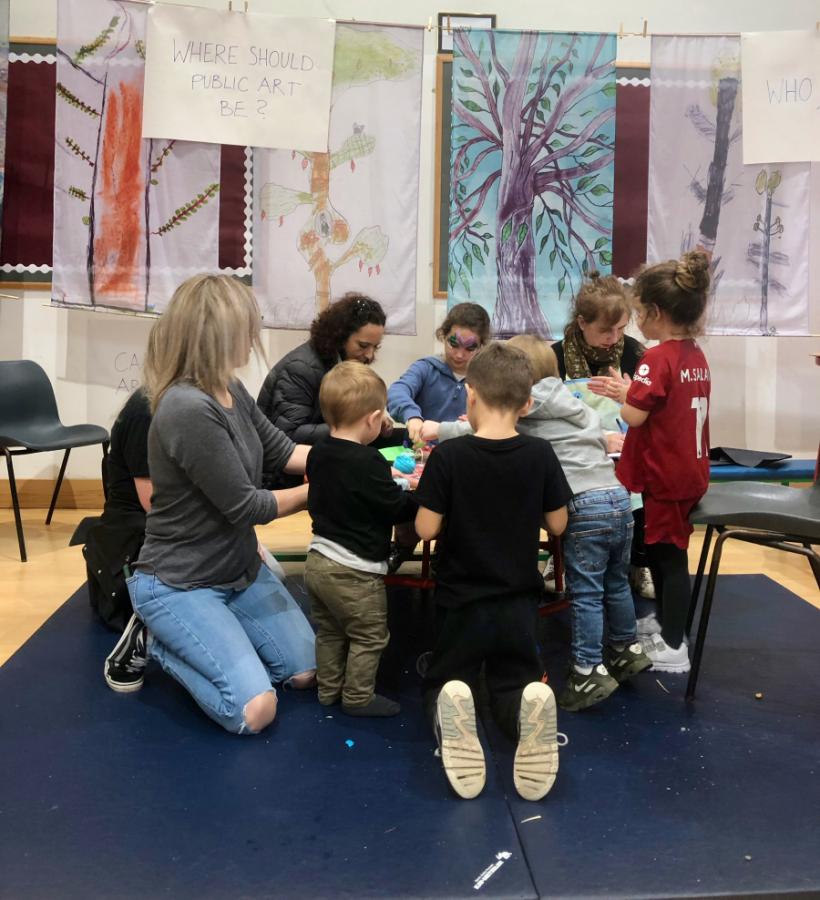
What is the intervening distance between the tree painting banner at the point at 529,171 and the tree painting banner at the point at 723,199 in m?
0.27

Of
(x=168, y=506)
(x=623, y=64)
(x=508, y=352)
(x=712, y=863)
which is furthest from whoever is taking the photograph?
(x=623, y=64)

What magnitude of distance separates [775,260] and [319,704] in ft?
10.7

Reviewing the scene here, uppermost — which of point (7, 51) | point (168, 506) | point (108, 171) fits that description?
point (7, 51)

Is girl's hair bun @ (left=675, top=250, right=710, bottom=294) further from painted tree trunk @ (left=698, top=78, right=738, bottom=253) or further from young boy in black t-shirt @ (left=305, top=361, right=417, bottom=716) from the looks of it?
painted tree trunk @ (left=698, top=78, right=738, bottom=253)

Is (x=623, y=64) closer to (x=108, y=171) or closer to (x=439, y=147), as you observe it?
(x=439, y=147)

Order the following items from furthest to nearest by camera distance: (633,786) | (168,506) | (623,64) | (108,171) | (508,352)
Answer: (623,64) → (108,171) → (168,506) → (508,352) → (633,786)

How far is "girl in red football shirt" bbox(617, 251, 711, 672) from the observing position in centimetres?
232

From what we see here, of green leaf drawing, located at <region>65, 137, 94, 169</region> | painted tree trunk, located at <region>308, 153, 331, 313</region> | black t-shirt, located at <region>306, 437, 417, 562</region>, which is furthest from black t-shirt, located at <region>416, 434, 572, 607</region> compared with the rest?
green leaf drawing, located at <region>65, 137, 94, 169</region>

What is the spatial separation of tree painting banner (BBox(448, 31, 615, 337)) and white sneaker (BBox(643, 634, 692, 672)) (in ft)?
6.83

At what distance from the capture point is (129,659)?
2.34 metres

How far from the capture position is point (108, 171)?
407 cm

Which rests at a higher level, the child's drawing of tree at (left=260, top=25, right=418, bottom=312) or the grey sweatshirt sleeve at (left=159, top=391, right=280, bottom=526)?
the child's drawing of tree at (left=260, top=25, right=418, bottom=312)

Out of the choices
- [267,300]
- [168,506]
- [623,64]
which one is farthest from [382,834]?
[623,64]

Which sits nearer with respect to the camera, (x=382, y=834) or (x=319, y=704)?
(x=382, y=834)
